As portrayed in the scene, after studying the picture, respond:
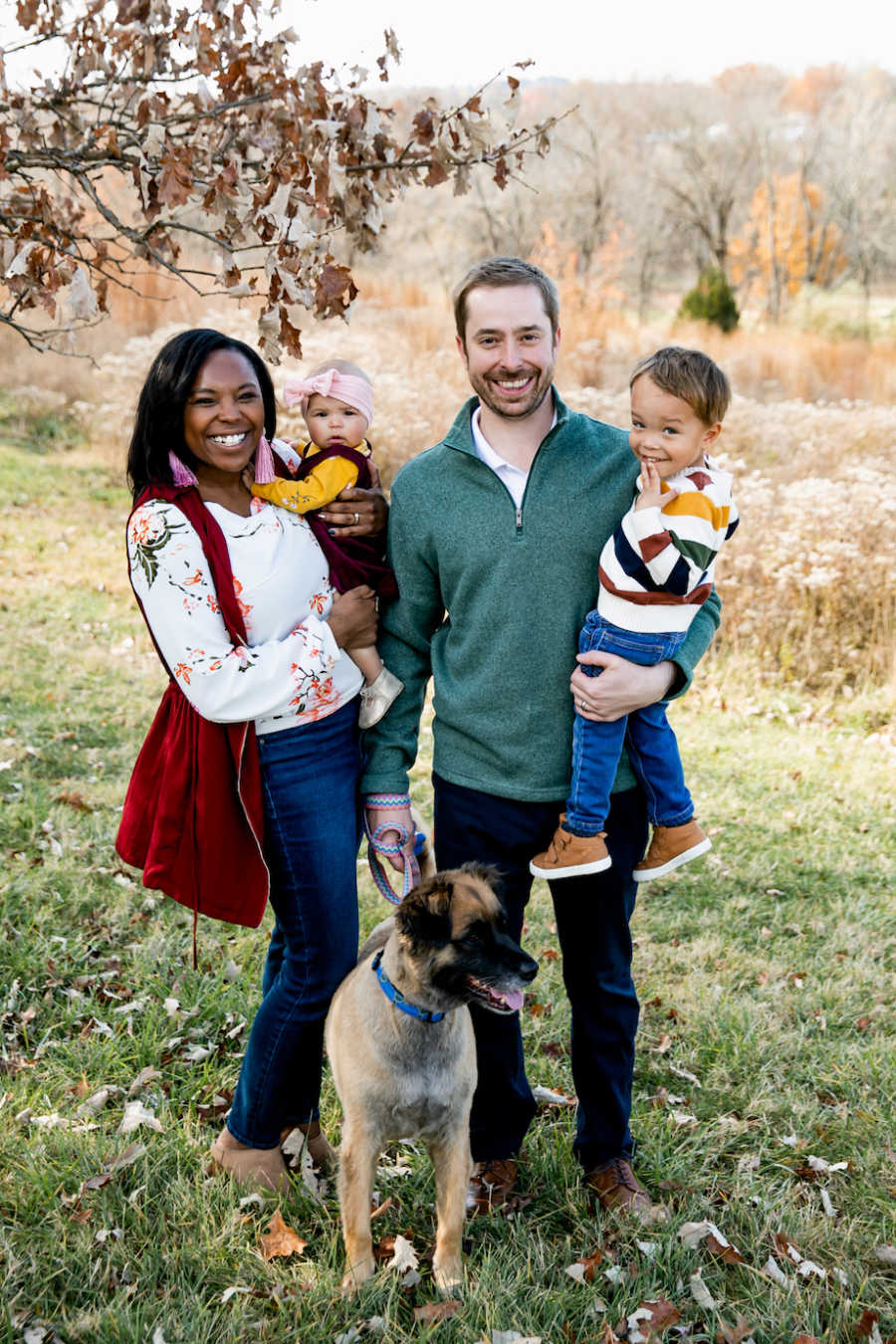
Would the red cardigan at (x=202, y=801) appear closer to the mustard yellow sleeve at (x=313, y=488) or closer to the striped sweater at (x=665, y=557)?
the mustard yellow sleeve at (x=313, y=488)

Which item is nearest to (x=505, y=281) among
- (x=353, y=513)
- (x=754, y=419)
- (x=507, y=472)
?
(x=507, y=472)

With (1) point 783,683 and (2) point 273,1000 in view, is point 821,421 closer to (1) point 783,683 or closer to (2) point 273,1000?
(1) point 783,683

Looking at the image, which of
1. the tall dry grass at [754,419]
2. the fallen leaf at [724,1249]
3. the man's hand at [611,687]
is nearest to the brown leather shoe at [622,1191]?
the fallen leaf at [724,1249]

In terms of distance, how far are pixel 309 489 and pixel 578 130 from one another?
32800 millimetres

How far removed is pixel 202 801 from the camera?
9.32 ft

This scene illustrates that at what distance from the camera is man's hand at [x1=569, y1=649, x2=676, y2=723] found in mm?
2758

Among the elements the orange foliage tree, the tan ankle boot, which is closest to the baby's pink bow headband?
the tan ankle boot

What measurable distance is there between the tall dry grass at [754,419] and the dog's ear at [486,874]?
9.76ft

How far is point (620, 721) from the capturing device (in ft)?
9.35

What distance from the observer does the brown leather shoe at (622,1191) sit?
3117 mm

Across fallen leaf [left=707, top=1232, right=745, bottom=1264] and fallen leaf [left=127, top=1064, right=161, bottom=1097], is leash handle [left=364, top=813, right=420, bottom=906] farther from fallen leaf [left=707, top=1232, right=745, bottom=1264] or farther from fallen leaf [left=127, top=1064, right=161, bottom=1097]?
fallen leaf [left=707, top=1232, right=745, bottom=1264]

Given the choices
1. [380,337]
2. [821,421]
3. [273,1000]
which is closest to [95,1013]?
[273,1000]

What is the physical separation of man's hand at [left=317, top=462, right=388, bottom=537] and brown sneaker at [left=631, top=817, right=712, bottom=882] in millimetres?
1264

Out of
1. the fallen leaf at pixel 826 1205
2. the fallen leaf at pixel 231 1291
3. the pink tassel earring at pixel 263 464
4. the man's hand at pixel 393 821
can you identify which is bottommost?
the fallen leaf at pixel 826 1205
